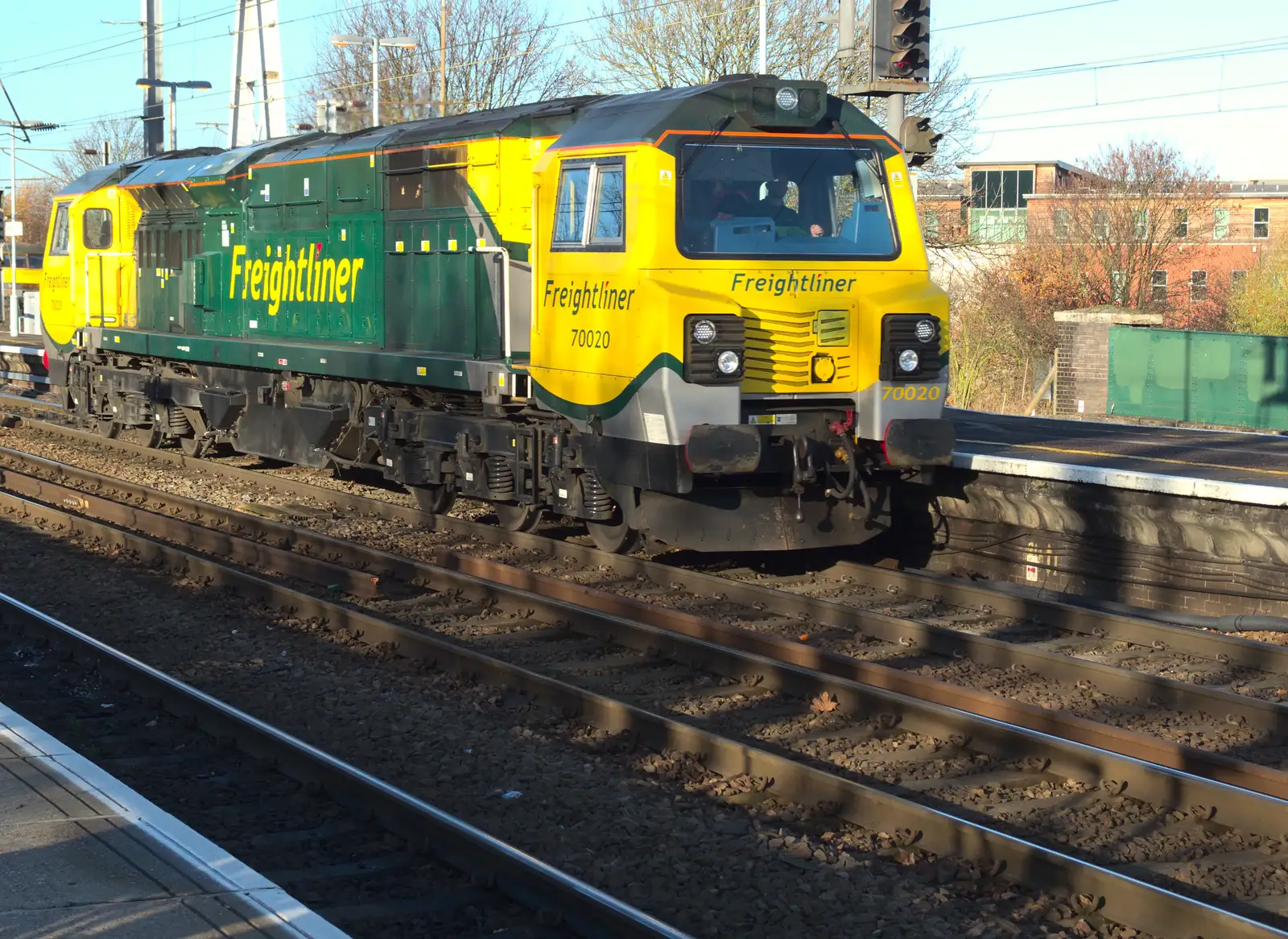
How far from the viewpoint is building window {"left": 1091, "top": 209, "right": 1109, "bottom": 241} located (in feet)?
138

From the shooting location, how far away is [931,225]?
3862cm

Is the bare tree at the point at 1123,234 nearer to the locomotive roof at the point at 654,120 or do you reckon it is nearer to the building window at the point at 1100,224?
the building window at the point at 1100,224

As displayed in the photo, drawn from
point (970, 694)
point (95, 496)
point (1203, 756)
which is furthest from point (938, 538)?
point (95, 496)

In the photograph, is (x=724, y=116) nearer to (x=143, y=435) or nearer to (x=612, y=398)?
(x=612, y=398)

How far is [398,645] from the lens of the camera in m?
9.33

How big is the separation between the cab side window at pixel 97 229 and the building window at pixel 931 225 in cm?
2305

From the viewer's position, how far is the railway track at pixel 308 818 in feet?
17.2

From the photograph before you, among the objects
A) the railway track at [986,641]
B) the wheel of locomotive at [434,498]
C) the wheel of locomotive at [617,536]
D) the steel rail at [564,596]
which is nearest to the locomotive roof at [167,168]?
the steel rail at [564,596]

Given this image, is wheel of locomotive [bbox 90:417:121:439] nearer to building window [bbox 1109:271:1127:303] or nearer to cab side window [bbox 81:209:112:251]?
cab side window [bbox 81:209:112:251]

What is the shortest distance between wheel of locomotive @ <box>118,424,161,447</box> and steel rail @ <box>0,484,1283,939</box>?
10.6 meters

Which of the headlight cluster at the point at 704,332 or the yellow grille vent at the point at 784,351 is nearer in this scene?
the headlight cluster at the point at 704,332

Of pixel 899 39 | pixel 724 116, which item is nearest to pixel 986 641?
pixel 724 116

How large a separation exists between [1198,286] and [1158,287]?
142 inches

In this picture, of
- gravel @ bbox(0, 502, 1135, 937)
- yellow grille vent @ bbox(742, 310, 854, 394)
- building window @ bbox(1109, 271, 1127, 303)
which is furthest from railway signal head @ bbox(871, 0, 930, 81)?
building window @ bbox(1109, 271, 1127, 303)
